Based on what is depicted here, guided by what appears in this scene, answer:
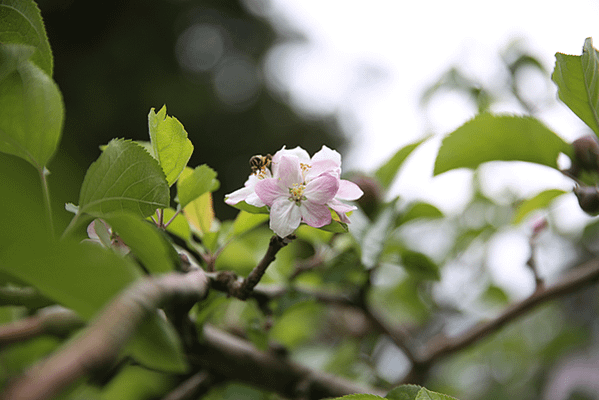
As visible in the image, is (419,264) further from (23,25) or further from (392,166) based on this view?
(23,25)

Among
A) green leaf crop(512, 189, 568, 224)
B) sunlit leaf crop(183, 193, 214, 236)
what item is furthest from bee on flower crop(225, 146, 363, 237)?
green leaf crop(512, 189, 568, 224)

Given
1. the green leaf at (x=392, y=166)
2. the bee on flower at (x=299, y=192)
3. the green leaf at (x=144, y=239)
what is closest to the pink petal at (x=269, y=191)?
the bee on flower at (x=299, y=192)

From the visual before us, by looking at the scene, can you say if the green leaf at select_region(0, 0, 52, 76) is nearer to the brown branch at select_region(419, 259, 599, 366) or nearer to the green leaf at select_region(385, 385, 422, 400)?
the green leaf at select_region(385, 385, 422, 400)

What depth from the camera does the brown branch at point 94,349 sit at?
0.17 metres

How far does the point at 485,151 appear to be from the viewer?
530mm

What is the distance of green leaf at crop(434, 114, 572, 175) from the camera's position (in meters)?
0.51

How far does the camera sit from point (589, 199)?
1.48ft

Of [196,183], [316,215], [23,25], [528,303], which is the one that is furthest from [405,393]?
[23,25]

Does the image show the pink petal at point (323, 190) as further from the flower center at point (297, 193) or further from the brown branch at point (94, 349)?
the brown branch at point (94, 349)

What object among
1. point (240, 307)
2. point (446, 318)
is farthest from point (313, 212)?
point (446, 318)

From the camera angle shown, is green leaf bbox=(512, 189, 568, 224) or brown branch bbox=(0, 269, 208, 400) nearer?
brown branch bbox=(0, 269, 208, 400)

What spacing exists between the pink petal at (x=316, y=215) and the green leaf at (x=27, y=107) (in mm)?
246

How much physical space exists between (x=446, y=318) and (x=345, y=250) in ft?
2.42

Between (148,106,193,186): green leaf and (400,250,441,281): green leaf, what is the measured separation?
0.42 meters
